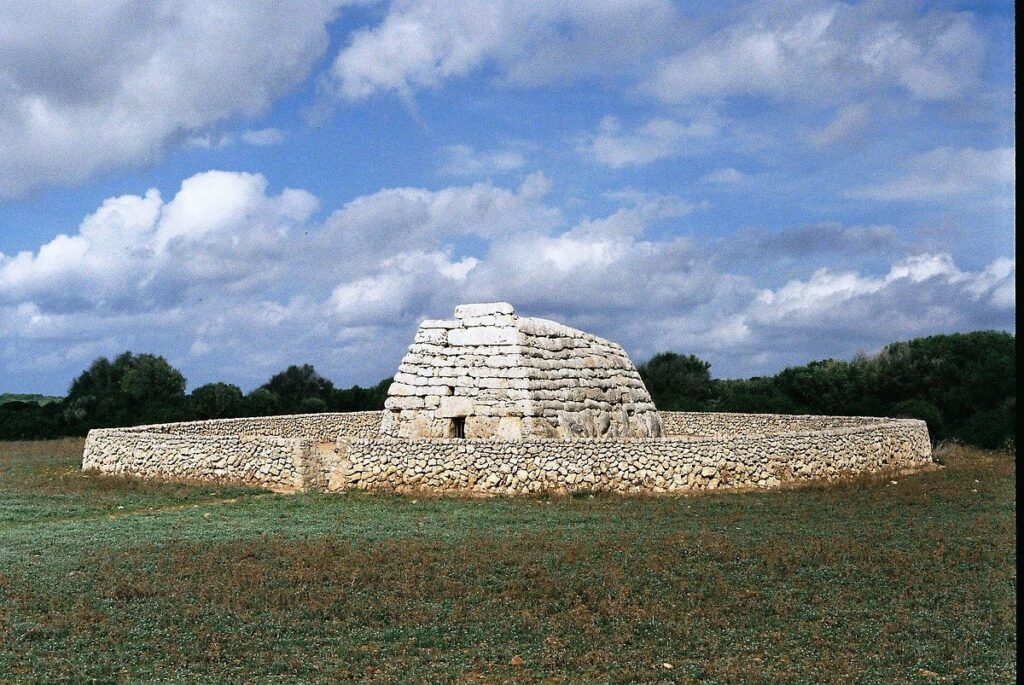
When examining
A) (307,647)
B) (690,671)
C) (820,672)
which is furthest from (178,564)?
(820,672)

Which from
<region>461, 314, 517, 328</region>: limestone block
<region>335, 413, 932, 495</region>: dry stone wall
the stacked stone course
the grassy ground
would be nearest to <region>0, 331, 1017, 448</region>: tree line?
the stacked stone course

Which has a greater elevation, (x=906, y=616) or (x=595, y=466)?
(x=595, y=466)

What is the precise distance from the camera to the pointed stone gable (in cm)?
1931

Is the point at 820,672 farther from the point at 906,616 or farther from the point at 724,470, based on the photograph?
the point at 724,470

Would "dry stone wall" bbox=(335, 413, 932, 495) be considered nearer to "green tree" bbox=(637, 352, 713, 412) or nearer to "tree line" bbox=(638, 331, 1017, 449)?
"tree line" bbox=(638, 331, 1017, 449)

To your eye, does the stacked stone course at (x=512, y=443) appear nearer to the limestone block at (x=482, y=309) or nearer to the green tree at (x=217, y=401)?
the limestone block at (x=482, y=309)

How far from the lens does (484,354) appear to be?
65.1 feet

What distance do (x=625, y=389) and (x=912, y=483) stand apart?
647cm

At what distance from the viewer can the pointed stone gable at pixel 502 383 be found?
1931cm

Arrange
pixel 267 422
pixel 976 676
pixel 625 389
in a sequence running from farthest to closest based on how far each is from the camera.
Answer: pixel 267 422, pixel 625 389, pixel 976 676

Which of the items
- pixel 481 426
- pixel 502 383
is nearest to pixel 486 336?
pixel 502 383

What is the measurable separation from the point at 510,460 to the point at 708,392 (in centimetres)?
2522

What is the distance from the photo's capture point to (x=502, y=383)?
19.4 m

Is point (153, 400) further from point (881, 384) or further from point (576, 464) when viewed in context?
point (881, 384)
